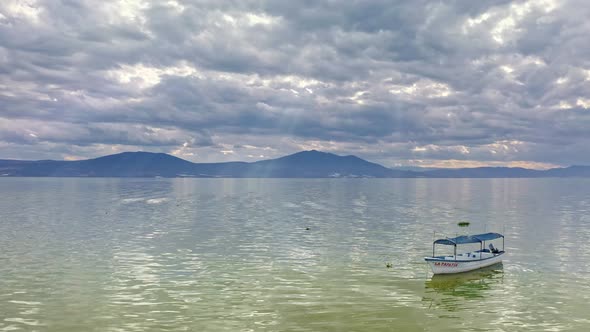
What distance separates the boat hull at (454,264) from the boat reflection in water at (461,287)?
63 cm

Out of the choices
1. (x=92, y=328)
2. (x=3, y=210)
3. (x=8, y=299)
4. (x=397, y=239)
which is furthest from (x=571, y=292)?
(x=3, y=210)

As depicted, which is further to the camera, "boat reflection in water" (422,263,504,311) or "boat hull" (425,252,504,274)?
"boat hull" (425,252,504,274)

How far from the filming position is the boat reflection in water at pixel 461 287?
5197 centimetres

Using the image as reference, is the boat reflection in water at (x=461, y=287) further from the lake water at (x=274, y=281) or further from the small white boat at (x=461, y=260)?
the small white boat at (x=461, y=260)

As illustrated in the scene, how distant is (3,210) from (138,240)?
87.2 meters

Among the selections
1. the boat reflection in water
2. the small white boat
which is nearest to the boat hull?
the small white boat

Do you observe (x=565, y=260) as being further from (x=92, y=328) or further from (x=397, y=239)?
(x=92, y=328)

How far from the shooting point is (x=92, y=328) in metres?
41.4

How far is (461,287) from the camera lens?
59.5 m

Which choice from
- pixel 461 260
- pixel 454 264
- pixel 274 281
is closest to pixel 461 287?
pixel 454 264

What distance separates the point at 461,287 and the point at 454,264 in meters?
5.43

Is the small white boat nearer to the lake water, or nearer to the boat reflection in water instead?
the boat reflection in water

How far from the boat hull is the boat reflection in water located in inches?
25.0

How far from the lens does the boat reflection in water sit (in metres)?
52.0
